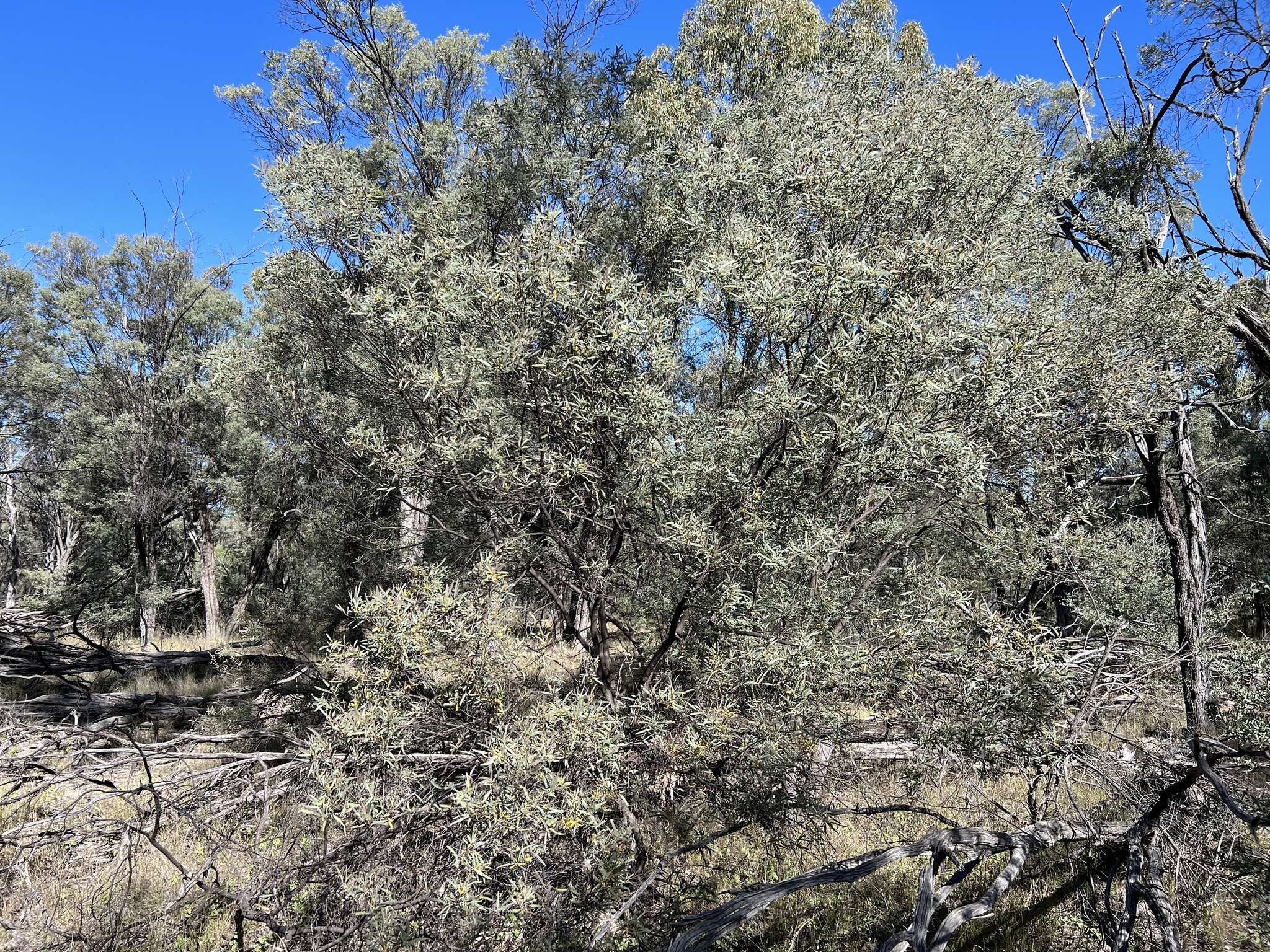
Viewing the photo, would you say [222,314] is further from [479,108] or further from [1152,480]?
[1152,480]

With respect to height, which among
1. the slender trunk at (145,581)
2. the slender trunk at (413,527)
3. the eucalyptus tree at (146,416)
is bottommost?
the slender trunk at (145,581)

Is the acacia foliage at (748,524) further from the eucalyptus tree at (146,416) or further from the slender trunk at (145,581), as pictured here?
the slender trunk at (145,581)

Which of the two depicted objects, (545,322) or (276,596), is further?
(276,596)

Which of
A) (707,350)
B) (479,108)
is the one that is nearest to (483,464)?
(707,350)

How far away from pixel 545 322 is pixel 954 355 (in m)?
2.56

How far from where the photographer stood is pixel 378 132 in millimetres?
9219

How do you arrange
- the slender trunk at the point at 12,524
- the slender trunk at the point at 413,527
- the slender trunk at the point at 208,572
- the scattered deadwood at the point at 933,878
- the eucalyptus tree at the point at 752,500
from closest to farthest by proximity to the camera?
the scattered deadwood at the point at 933,878
the eucalyptus tree at the point at 752,500
the slender trunk at the point at 413,527
the slender trunk at the point at 208,572
the slender trunk at the point at 12,524

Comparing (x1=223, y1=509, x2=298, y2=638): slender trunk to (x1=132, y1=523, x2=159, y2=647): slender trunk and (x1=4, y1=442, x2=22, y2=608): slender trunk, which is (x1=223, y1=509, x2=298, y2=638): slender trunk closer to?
(x1=132, y1=523, x2=159, y2=647): slender trunk

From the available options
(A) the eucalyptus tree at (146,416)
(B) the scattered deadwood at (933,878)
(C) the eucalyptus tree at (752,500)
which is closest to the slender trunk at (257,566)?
(A) the eucalyptus tree at (146,416)

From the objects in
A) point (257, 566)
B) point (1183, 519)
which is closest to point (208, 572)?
point (257, 566)

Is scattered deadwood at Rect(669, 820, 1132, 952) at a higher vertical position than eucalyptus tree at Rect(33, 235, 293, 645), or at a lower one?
lower

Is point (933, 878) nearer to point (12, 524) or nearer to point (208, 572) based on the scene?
point (208, 572)

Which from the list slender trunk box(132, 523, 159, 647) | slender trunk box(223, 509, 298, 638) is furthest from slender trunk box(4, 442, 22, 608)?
slender trunk box(223, 509, 298, 638)

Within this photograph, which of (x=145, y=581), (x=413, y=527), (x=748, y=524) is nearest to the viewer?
(x=748, y=524)
